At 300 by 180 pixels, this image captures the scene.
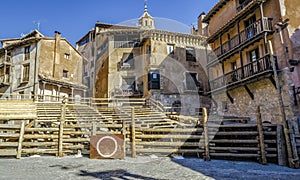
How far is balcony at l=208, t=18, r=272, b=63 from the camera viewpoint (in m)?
15.3

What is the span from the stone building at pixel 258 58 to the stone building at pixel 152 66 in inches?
222

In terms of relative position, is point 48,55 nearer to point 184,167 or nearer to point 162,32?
point 162,32

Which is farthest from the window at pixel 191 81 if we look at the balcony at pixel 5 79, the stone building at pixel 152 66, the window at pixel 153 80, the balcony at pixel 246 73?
the balcony at pixel 5 79

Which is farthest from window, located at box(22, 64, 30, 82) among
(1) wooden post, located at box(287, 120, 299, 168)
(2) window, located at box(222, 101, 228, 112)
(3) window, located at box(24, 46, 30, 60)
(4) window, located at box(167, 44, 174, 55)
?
(1) wooden post, located at box(287, 120, 299, 168)

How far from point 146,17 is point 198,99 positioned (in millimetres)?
20347

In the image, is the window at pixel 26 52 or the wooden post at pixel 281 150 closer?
the wooden post at pixel 281 150

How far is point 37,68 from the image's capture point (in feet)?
86.4

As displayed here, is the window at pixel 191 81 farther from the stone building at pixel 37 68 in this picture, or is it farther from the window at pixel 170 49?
the stone building at pixel 37 68

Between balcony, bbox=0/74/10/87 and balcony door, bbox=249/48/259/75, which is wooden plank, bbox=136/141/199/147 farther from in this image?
balcony, bbox=0/74/10/87

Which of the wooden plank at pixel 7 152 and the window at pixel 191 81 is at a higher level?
the window at pixel 191 81

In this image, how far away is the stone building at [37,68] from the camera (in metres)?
26.2

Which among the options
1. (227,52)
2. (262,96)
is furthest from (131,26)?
(262,96)

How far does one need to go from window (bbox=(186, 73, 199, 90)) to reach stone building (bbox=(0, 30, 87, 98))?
14091 mm

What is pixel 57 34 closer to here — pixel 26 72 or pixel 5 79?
pixel 26 72
